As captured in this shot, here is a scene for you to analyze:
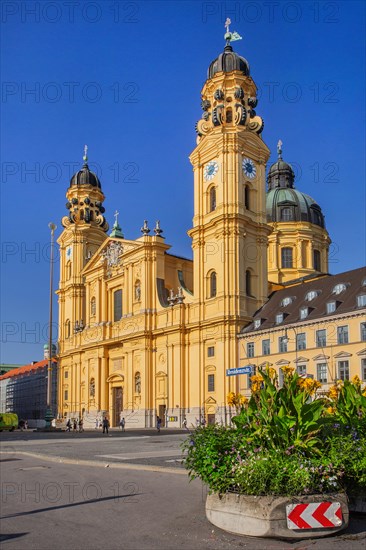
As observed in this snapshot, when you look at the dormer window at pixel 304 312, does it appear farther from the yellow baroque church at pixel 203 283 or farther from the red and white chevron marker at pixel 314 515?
the red and white chevron marker at pixel 314 515

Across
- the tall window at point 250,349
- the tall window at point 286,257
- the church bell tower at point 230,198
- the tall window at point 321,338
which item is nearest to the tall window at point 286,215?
the tall window at point 286,257

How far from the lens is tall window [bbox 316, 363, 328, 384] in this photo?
157 feet

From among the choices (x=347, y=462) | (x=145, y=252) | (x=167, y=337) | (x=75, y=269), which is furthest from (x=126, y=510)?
(x=75, y=269)

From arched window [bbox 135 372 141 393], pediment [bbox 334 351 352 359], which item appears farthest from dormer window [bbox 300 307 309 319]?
arched window [bbox 135 372 141 393]

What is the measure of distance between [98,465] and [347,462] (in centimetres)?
1203

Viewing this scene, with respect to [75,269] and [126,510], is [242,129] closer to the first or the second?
[75,269]

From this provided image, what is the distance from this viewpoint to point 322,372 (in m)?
48.3

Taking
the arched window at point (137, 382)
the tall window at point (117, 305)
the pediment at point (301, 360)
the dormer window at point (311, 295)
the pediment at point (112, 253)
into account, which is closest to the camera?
the pediment at point (301, 360)

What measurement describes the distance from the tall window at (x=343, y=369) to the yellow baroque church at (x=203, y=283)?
1017cm

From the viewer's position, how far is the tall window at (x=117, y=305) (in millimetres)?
74344

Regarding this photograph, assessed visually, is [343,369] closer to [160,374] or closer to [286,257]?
[160,374]

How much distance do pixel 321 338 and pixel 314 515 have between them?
1592 inches

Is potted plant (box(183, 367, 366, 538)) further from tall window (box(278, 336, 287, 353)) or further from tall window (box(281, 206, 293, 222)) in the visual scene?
tall window (box(281, 206, 293, 222))

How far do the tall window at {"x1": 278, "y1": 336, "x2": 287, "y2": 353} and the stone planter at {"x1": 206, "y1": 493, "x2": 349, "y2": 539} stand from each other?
141 ft
